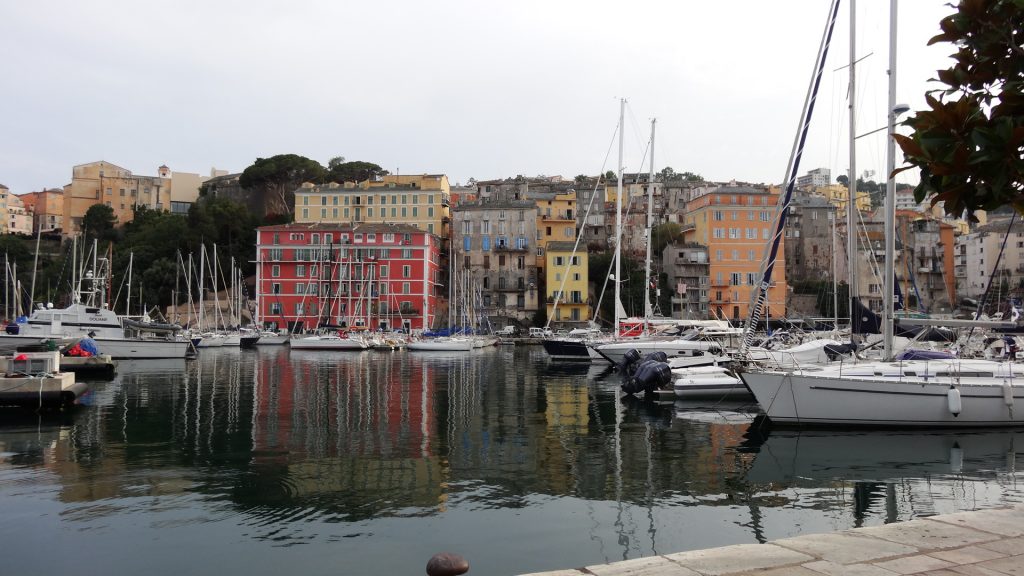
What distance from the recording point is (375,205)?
95.2 meters

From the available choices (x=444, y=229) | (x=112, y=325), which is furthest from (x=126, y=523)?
(x=444, y=229)

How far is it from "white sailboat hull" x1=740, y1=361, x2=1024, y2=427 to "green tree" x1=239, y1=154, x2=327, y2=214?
3762 inches

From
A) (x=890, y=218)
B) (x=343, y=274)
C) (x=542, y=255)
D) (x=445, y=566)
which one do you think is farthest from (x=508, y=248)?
(x=445, y=566)

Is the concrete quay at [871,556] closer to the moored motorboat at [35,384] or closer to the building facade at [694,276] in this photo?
the moored motorboat at [35,384]

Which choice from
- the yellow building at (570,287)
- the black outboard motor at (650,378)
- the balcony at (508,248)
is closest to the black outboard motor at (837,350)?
the black outboard motor at (650,378)

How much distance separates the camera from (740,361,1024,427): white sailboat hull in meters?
18.7

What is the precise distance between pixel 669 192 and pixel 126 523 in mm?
105611

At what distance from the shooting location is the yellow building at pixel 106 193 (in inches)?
4712

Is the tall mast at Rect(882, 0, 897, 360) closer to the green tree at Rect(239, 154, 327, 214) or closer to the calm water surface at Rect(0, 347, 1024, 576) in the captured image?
the calm water surface at Rect(0, 347, 1024, 576)

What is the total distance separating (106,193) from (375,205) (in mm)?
54488

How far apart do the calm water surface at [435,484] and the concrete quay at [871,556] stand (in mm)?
3548

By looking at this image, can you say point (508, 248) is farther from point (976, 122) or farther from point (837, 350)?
point (976, 122)

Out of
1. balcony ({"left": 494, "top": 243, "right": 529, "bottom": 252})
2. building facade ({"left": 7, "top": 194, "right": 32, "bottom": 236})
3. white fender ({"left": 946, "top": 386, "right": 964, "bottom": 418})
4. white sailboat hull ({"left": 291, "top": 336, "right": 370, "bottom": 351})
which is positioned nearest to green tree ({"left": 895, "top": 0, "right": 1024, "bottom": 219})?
white fender ({"left": 946, "top": 386, "right": 964, "bottom": 418})

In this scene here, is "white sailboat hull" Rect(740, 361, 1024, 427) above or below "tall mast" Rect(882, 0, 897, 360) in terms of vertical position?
below
